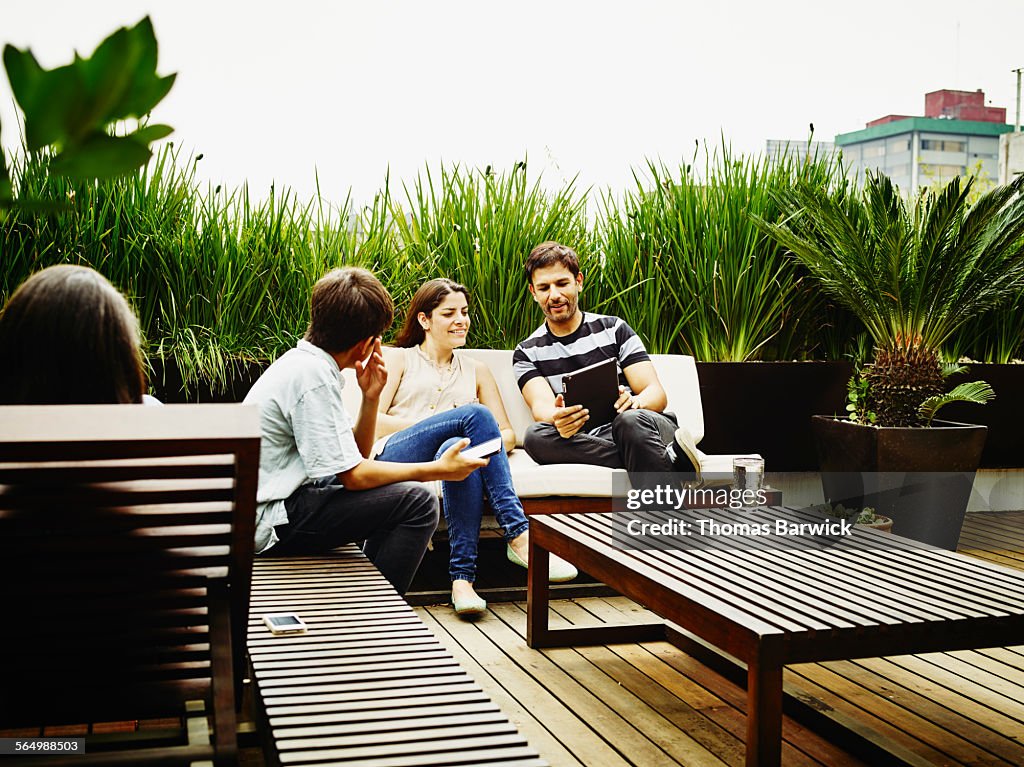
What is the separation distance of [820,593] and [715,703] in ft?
1.71

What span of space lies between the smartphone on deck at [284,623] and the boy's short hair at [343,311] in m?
0.76

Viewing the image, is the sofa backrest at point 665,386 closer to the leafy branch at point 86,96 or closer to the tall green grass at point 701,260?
the tall green grass at point 701,260

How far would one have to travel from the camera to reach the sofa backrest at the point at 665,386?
4.27 metres

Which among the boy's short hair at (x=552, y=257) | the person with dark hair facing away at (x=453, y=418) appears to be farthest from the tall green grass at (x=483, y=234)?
the person with dark hair facing away at (x=453, y=418)

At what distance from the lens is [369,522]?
257 cm

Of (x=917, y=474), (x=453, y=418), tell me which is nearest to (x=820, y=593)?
(x=453, y=418)

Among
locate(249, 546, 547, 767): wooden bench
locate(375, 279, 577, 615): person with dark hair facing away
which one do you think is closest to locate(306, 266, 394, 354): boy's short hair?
locate(249, 546, 547, 767): wooden bench

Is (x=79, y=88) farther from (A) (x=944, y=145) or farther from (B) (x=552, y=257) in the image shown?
(A) (x=944, y=145)

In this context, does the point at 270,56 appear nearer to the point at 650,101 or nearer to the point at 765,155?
the point at 650,101

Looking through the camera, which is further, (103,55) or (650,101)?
(650,101)

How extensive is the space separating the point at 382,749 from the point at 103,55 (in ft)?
3.77

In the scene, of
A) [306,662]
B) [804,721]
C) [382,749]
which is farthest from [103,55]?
[804,721]

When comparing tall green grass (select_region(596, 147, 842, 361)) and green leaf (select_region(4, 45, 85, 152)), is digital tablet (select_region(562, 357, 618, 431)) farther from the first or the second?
green leaf (select_region(4, 45, 85, 152))

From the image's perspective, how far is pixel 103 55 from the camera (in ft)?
1.28
